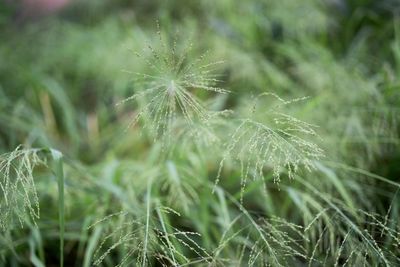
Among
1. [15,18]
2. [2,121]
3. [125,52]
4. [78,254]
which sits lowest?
[78,254]

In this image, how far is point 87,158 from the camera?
187cm

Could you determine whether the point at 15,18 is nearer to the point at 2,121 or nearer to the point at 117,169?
the point at 2,121

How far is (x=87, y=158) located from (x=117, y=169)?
50 cm

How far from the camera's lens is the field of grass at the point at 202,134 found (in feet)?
3.01

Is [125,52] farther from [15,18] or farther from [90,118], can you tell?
[15,18]

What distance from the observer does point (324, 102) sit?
1542 millimetres

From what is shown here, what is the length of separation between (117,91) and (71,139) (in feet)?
0.94

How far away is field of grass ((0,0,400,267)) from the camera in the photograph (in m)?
0.92

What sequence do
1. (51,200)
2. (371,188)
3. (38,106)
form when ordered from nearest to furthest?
(371,188) → (51,200) → (38,106)

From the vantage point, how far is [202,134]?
3.87ft

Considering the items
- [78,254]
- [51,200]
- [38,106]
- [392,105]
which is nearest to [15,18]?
[38,106]

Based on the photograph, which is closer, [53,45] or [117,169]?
[117,169]

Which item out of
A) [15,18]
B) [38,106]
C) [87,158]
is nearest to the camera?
[87,158]

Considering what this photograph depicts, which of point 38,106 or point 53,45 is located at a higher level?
point 53,45
